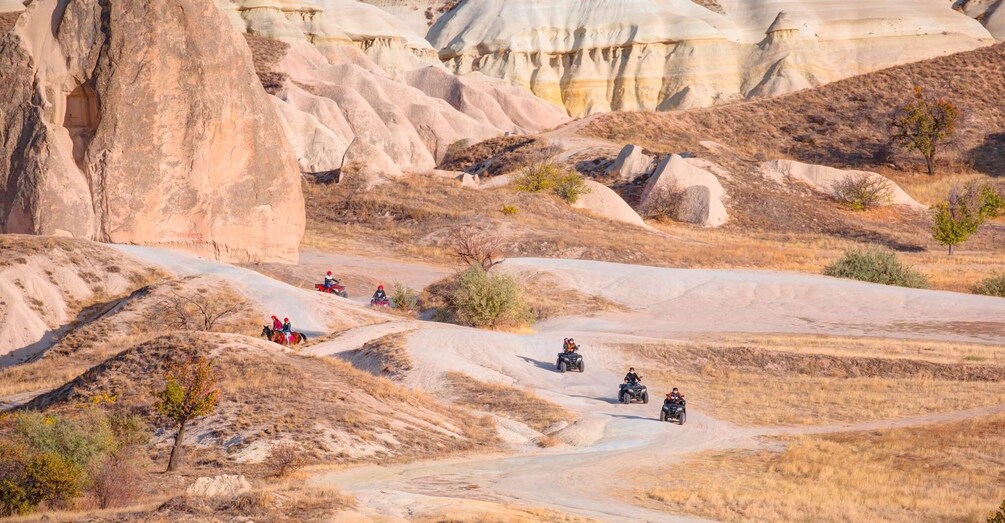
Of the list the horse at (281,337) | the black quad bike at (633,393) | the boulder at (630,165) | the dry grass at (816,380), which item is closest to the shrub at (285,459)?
the horse at (281,337)

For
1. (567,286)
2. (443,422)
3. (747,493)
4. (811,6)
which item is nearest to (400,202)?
(567,286)

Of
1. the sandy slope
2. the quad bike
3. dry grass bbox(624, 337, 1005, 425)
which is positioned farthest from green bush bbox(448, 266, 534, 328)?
the quad bike

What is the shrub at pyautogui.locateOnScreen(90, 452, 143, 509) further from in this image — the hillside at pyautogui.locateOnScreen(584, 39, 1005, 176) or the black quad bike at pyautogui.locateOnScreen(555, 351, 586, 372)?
the hillside at pyautogui.locateOnScreen(584, 39, 1005, 176)

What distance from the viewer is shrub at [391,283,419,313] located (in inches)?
1448

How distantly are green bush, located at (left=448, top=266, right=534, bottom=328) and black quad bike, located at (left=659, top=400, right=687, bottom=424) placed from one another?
988 centimetres

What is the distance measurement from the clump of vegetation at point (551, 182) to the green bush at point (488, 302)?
2389 cm

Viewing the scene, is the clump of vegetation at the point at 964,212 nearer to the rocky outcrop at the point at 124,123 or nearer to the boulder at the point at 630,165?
the boulder at the point at 630,165

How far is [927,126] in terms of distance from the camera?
77.4m

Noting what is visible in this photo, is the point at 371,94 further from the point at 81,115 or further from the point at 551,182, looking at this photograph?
the point at 81,115

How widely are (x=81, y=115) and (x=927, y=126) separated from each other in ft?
189

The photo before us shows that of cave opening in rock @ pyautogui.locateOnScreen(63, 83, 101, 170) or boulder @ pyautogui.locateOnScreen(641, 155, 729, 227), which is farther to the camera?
boulder @ pyautogui.locateOnScreen(641, 155, 729, 227)

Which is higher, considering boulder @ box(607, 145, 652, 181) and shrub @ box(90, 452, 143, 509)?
boulder @ box(607, 145, 652, 181)

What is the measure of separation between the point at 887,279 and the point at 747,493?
2770cm

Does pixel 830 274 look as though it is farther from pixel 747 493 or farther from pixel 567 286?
pixel 747 493
